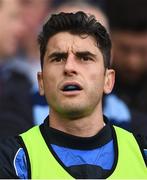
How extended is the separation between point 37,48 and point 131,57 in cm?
99

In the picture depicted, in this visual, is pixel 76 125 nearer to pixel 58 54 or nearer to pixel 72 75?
pixel 72 75

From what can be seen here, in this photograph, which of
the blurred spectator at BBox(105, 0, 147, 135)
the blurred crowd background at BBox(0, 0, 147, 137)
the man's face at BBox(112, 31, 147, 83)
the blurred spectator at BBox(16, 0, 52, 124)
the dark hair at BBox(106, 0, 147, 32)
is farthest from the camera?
the blurred spectator at BBox(16, 0, 52, 124)

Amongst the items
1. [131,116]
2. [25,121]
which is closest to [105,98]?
[131,116]

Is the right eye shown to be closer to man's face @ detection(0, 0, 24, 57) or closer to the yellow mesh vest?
the yellow mesh vest

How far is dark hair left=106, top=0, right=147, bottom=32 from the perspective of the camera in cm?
883

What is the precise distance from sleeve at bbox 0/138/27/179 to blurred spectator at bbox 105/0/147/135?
11.0ft

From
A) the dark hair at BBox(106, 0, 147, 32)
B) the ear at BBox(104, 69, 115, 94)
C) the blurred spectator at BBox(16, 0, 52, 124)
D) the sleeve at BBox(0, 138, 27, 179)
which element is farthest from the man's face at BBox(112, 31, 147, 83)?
the sleeve at BBox(0, 138, 27, 179)

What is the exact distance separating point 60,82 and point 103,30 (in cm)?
46

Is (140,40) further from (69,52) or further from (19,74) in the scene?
(69,52)

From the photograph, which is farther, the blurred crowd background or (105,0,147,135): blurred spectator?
(105,0,147,135): blurred spectator

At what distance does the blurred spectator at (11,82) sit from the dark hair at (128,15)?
94cm

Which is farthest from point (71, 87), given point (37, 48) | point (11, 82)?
point (37, 48)

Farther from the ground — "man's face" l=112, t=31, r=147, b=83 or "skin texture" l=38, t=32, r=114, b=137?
"skin texture" l=38, t=32, r=114, b=137

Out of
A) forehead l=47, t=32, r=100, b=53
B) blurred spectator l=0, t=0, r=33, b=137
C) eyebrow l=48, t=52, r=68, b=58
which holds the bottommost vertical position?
blurred spectator l=0, t=0, r=33, b=137
